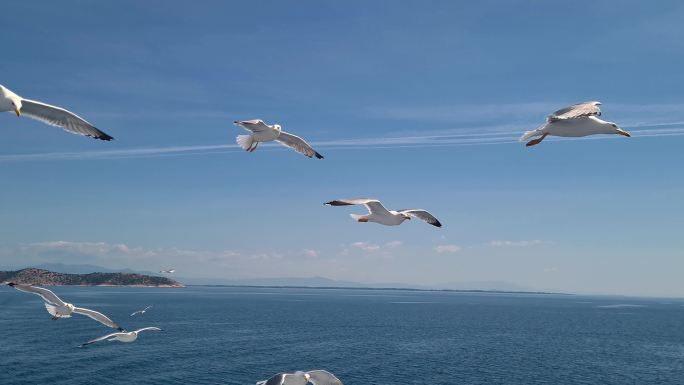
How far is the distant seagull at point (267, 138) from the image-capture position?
18.4m

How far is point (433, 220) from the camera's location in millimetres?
16062

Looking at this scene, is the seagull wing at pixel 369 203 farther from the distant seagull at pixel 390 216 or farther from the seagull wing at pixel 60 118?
the seagull wing at pixel 60 118

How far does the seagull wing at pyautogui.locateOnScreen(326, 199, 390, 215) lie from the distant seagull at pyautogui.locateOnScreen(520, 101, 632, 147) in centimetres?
403

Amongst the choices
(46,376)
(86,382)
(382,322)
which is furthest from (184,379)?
(382,322)

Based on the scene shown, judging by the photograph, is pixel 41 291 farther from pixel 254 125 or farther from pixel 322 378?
pixel 322 378

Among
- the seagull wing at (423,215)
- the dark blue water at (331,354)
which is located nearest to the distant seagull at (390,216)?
the seagull wing at (423,215)

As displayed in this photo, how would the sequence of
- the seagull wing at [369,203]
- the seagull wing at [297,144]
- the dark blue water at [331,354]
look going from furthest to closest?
the dark blue water at [331,354] < the seagull wing at [297,144] < the seagull wing at [369,203]

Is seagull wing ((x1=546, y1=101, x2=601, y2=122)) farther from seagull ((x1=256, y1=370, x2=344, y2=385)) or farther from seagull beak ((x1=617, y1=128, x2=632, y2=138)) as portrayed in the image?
seagull ((x1=256, y1=370, x2=344, y2=385))

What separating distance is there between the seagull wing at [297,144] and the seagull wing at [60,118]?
659 cm

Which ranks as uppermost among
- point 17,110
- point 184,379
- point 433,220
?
point 17,110

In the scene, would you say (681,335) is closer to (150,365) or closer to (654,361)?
(654,361)

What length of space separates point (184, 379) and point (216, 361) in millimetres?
12523

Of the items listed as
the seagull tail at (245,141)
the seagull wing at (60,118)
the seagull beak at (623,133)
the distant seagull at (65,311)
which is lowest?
the distant seagull at (65,311)

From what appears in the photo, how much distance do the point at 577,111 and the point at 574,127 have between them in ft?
5.31
